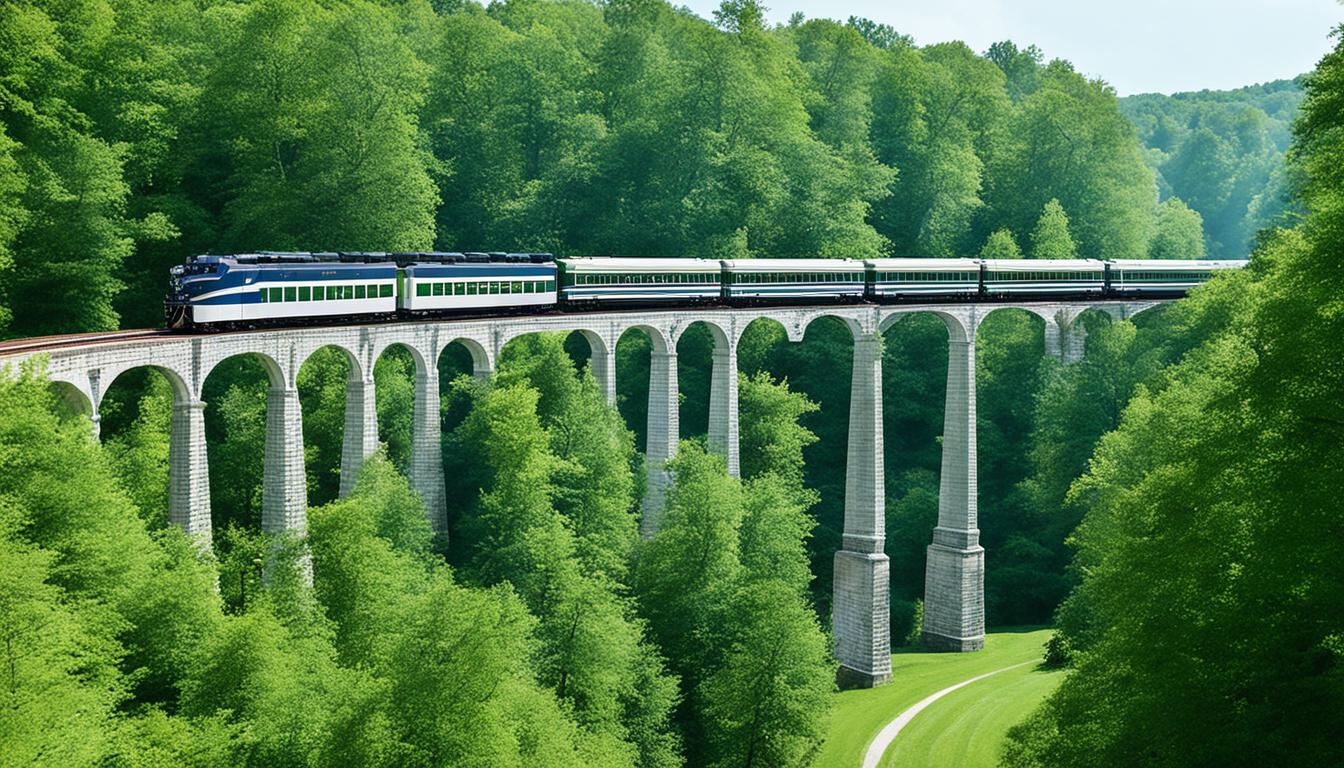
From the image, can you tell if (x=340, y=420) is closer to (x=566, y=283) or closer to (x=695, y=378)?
(x=566, y=283)

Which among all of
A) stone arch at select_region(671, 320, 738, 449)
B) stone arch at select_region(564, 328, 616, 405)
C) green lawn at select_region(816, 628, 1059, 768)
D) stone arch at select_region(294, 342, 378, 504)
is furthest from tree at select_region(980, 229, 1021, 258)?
stone arch at select_region(294, 342, 378, 504)

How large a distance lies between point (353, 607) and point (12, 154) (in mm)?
25029

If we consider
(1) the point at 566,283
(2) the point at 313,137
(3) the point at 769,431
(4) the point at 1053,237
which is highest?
(2) the point at 313,137

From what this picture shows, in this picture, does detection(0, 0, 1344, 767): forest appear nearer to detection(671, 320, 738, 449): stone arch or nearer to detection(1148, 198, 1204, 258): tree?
detection(671, 320, 738, 449): stone arch

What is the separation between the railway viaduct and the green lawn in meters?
1.46

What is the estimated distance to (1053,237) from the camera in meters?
77.3

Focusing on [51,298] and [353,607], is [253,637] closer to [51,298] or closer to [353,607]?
[353,607]

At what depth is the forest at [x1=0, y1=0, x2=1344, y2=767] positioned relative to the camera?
79.0ft

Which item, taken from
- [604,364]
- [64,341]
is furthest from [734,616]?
[64,341]

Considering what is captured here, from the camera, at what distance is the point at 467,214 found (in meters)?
69.7

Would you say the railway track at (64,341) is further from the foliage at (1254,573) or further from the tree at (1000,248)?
the tree at (1000,248)

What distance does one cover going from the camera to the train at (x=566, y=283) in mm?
36062

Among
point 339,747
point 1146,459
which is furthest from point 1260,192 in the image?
point 339,747

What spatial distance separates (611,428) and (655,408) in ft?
10.3
